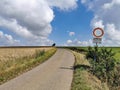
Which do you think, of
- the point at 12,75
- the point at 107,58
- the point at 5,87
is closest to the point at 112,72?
the point at 107,58

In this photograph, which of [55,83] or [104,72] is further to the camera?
[104,72]

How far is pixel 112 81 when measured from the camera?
2175 cm

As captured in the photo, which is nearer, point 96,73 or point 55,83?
point 55,83

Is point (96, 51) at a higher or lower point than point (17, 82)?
higher

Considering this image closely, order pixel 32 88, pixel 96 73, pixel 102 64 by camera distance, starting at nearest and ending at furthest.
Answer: pixel 32 88
pixel 96 73
pixel 102 64

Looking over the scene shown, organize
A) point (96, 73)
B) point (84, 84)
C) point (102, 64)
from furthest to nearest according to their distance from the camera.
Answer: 1. point (102, 64)
2. point (96, 73)
3. point (84, 84)

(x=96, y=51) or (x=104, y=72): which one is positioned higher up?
(x=96, y=51)

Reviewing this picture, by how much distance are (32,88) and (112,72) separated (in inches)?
475

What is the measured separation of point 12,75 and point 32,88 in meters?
4.75

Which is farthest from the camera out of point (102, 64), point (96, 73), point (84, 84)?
point (102, 64)

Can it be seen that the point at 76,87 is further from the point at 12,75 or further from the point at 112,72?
the point at 112,72

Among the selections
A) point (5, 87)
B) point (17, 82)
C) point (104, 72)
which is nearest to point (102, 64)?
point (104, 72)

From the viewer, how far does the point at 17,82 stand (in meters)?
14.6

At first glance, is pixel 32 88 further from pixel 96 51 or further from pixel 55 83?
pixel 96 51
